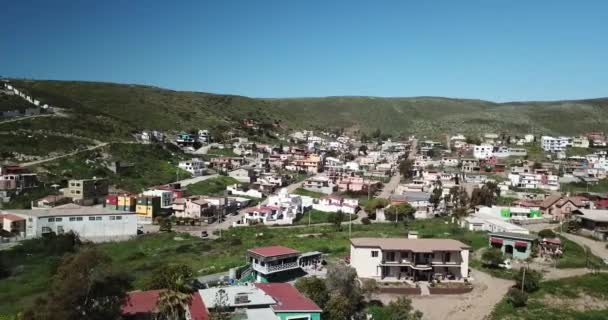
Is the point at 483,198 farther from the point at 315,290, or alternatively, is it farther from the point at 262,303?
the point at 262,303

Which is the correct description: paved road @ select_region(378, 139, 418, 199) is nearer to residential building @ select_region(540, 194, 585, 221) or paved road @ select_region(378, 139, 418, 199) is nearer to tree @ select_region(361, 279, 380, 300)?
residential building @ select_region(540, 194, 585, 221)

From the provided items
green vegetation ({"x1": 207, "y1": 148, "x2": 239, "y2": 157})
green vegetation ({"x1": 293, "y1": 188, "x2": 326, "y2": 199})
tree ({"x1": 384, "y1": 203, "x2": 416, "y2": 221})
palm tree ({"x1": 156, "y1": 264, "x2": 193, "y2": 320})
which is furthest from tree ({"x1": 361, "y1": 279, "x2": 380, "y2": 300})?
green vegetation ({"x1": 207, "y1": 148, "x2": 239, "y2": 157})

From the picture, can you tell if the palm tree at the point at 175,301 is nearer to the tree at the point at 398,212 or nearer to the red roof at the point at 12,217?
the red roof at the point at 12,217

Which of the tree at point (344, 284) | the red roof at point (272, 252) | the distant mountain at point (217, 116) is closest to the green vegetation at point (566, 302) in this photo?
the tree at point (344, 284)

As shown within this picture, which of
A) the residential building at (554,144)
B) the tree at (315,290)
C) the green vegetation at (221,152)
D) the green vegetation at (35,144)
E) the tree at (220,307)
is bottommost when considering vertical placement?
the tree at (315,290)

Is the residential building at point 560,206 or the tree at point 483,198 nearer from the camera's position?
the residential building at point 560,206

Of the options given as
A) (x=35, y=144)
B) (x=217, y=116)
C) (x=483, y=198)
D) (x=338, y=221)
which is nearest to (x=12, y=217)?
(x=338, y=221)
